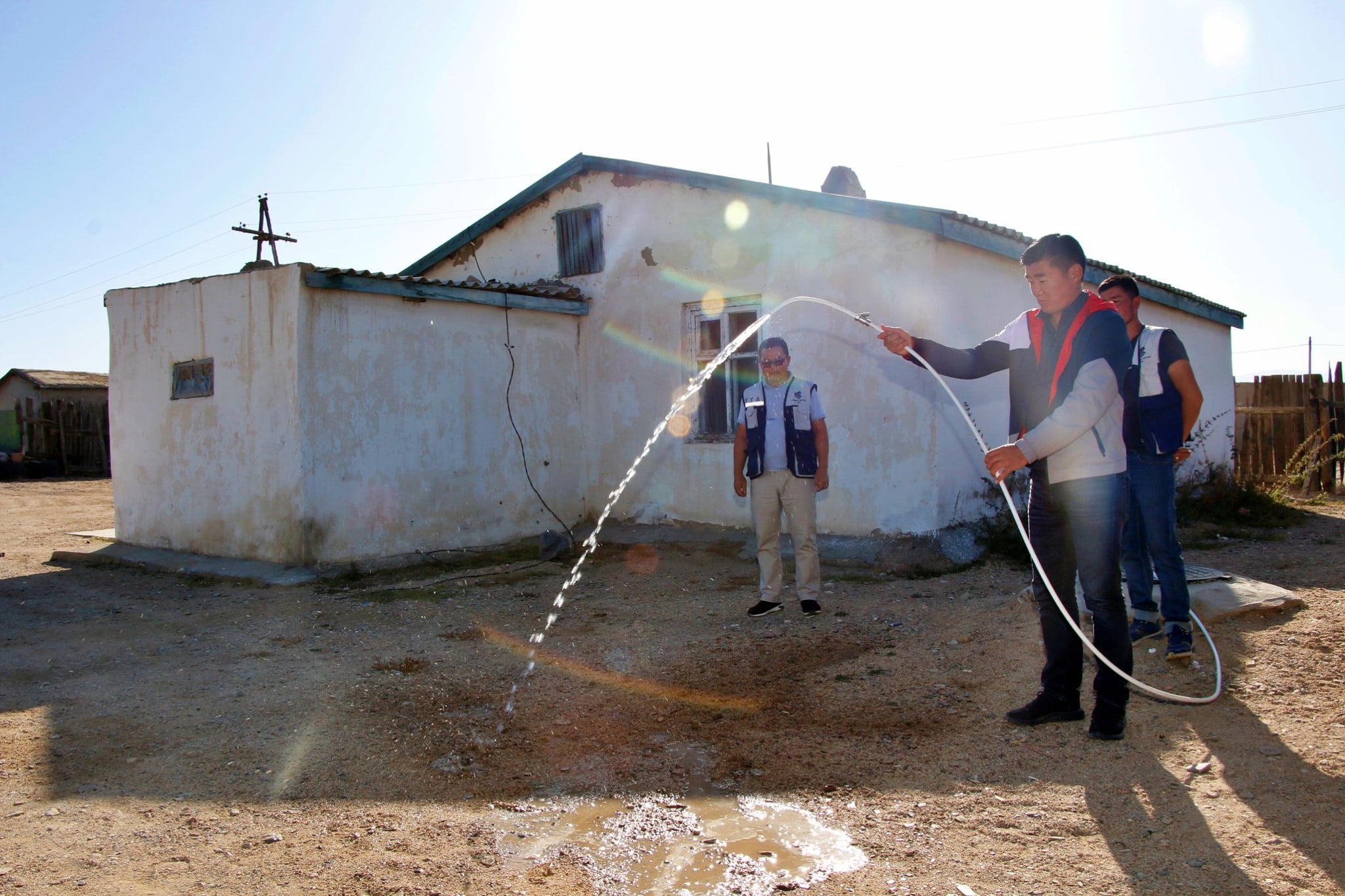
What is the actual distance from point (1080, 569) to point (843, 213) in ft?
17.3

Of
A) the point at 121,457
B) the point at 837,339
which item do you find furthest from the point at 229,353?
the point at 837,339

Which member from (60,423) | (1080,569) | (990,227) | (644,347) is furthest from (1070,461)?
(60,423)

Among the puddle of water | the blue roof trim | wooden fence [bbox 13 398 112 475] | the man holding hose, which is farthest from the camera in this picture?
wooden fence [bbox 13 398 112 475]

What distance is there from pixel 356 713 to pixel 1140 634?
4028 millimetres

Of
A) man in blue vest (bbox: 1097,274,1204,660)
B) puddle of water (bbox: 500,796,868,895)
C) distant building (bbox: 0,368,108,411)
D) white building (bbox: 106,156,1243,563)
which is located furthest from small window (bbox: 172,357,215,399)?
distant building (bbox: 0,368,108,411)

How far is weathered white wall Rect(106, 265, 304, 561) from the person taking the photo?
26.7 feet

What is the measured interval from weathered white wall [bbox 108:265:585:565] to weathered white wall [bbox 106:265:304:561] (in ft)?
0.06

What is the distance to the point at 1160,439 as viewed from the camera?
4352 mm

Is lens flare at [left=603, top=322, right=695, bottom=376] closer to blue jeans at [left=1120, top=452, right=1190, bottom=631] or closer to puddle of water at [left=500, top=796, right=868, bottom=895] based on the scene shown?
blue jeans at [left=1120, top=452, right=1190, bottom=631]

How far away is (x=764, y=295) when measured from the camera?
29.2 feet

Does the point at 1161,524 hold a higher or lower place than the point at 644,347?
lower

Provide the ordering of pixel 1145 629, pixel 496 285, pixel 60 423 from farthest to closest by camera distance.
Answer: pixel 60 423 < pixel 496 285 < pixel 1145 629

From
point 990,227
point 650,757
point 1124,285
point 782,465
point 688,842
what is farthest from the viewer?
point 990,227

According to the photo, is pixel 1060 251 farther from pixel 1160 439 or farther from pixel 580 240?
pixel 580 240
